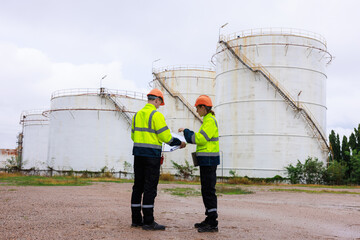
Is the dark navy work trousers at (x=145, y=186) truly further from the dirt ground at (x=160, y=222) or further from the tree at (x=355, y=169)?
the tree at (x=355, y=169)

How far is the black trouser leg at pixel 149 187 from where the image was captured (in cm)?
580

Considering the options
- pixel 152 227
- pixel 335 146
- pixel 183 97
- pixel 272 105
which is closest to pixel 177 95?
pixel 183 97

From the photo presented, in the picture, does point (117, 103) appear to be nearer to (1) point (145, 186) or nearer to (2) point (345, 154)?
(2) point (345, 154)

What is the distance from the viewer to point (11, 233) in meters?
5.06

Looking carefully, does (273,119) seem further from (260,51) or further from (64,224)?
(64,224)

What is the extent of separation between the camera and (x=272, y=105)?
2658 cm

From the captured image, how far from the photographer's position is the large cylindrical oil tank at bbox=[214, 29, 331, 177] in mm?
26250

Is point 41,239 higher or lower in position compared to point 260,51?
lower

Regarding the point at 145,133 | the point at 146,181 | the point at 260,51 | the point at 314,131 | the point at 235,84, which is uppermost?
the point at 260,51

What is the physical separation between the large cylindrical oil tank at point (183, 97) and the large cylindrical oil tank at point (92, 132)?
17.2 feet

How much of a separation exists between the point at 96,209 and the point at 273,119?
20277 millimetres

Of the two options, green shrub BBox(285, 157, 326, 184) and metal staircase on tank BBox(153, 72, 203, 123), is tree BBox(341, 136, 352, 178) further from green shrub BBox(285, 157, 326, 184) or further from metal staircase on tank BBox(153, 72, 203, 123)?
metal staircase on tank BBox(153, 72, 203, 123)

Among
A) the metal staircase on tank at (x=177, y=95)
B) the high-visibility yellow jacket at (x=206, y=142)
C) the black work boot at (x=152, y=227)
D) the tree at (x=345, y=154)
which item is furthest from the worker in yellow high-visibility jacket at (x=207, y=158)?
the metal staircase on tank at (x=177, y=95)

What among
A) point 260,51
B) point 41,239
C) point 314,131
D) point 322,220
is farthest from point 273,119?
point 41,239
